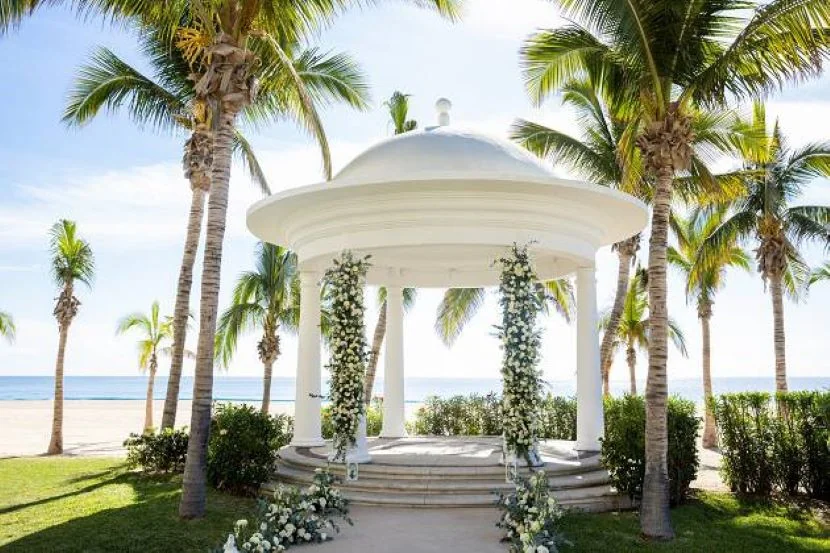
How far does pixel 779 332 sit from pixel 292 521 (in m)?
18.5

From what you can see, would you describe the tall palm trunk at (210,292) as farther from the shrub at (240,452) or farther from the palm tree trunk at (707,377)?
the palm tree trunk at (707,377)

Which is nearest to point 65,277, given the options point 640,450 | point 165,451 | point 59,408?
point 59,408

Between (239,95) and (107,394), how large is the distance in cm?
11697

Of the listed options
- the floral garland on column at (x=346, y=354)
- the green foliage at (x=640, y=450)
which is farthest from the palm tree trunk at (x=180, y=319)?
the green foliage at (x=640, y=450)

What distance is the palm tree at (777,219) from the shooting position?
69.0ft

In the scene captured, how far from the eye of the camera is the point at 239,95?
11.7 metres

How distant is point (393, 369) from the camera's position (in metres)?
19.1

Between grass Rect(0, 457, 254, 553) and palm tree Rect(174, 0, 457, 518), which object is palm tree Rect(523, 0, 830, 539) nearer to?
palm tree Rect(174, 0, 457, 518)

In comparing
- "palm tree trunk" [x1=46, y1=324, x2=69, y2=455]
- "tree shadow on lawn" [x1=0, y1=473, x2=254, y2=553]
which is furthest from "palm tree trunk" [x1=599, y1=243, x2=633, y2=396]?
"palm tree trunk" [x1=46, y1=324, x2=69, y2=455]

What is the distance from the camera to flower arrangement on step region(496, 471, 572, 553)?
27.6ft

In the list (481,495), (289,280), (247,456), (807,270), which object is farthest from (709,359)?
(247,456)

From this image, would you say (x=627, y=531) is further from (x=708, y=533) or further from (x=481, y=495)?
(x=481, y=495)

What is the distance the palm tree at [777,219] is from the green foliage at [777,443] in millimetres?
8070

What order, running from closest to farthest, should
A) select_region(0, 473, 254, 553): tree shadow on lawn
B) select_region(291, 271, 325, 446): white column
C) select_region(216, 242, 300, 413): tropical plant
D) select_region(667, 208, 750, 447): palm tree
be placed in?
select_region(0, 473, 254, 553): tree shadow on lawn < select_region(291, 271, 325, 446): white column < select_region(667, 208, 750, 447): palm tree < select_region(216, 242, 300, 413): tropical plant
